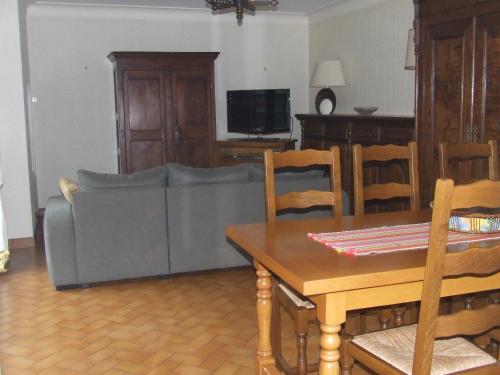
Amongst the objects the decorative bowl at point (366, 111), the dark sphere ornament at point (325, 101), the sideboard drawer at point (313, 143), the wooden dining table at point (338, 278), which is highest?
the dark sphere ornament at point (325, 101)

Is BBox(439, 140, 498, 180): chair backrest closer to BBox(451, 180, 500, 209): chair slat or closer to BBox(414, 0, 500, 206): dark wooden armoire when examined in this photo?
BBox(414, 0, 500, 206): dark wooden armoire

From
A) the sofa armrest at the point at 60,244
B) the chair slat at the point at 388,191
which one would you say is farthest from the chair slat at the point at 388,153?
the sofa armrest at the point at 60,244

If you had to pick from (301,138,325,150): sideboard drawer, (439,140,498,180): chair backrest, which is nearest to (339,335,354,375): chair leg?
(439,140,498,180): chair backrest

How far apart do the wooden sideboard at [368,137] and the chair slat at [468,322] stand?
3.28m

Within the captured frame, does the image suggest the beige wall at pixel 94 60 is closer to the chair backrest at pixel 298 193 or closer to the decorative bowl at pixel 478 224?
the chair backrest at pixel 298 193

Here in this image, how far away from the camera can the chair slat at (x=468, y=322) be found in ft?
5.33

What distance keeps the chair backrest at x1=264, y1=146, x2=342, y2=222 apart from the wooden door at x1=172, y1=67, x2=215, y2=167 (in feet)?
14.2

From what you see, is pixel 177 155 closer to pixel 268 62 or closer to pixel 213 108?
pixel 213 108

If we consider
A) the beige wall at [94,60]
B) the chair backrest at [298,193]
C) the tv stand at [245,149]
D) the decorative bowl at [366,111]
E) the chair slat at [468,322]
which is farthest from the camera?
the tv stand at [245,149]

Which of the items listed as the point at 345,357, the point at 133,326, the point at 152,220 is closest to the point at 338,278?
the point at 345,357

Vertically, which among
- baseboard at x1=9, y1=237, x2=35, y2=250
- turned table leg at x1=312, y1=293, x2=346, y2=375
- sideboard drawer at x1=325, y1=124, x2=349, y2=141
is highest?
sideboard drawer at x1=325, y1=124, x2=349, y2=141

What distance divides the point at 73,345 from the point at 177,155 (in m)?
3.94

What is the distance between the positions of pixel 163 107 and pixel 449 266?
5.55 meters

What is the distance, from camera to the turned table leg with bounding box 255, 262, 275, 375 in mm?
2383
